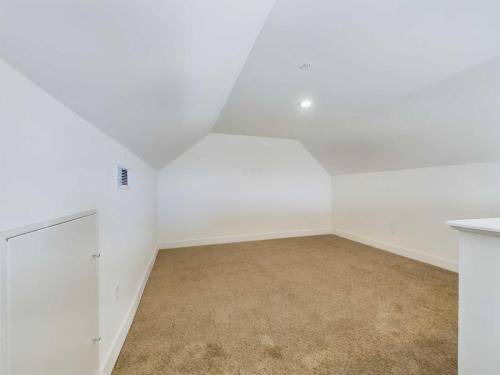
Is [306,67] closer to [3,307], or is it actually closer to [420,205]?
[3,307]

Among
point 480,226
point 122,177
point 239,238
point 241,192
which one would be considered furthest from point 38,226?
point 239,238

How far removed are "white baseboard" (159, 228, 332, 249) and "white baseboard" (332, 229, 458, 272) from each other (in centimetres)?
62

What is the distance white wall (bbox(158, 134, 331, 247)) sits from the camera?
391cm

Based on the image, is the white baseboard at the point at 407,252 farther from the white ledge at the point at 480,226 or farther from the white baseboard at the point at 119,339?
the white baseboard at the point at 119,339

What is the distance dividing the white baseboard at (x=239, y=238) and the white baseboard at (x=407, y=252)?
24.4 inches

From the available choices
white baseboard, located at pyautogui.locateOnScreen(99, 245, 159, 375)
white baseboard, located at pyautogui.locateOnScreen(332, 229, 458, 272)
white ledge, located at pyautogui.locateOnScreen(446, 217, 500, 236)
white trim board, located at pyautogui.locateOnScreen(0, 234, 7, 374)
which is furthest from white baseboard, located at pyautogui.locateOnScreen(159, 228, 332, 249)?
white ledge, located at pyautogui.locateOnScreen(446, 217, 500, 236)

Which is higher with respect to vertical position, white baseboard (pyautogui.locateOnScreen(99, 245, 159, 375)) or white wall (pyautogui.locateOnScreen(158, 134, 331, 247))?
white wall (pyautogui.locateOnScreen(158, 134, 331, 247))

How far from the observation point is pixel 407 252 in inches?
127

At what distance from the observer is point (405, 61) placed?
1583mm

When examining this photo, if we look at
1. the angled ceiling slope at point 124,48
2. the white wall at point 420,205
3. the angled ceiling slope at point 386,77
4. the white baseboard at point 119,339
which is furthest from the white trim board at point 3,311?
the white wall at point 420,205

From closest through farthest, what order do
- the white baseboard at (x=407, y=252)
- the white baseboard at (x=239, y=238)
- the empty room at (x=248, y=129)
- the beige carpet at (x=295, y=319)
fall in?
the empty room at (x=248, y=129) < the beige carpet at (x=295, y=319) < the white baseboard at (x=407, y=252) < the white baseboard at (x=239, y=238)

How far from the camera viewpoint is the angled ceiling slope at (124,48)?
534mm

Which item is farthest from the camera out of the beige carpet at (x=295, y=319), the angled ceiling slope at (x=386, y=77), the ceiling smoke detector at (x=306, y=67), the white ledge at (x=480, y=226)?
the ceiling smoke detector at (x=306, y=67)

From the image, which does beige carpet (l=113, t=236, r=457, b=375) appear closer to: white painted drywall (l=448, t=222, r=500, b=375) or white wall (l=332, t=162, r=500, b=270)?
white wall (l=332, t=162, r=500, b=270)
